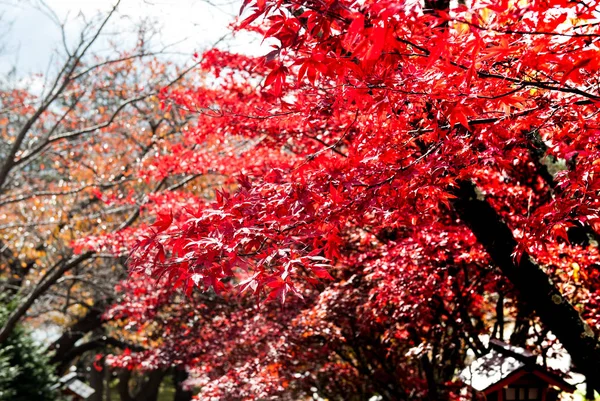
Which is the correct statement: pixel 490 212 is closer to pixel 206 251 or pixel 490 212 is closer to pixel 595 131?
pixel 595 131

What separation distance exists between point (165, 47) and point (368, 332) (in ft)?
18.1

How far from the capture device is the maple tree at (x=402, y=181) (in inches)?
98.2

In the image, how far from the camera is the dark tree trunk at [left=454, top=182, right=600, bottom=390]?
4.36m

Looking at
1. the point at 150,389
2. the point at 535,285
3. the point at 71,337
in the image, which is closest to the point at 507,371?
the point at 535,285

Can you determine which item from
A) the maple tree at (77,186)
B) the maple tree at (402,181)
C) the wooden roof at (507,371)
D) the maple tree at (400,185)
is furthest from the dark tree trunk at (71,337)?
the wooden roof at (507,371)

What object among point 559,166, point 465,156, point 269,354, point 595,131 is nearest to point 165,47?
point 269,354

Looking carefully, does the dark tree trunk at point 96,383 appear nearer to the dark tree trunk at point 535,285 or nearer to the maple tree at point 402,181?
the maple tree at point 402,181

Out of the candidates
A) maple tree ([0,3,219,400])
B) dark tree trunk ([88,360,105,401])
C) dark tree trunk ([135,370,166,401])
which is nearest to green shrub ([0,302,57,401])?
maple tree ([0,3,219,400])

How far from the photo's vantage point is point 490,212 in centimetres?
458

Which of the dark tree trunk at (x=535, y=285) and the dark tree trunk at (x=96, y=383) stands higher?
the dark tree trunk at (x=96, y=383)

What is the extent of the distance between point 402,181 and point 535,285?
1770 mm

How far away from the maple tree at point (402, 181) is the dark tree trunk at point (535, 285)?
0.4 inches

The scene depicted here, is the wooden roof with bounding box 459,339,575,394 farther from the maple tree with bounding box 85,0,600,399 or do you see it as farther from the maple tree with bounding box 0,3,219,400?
the maple tree with bounding box 0,3,219,400

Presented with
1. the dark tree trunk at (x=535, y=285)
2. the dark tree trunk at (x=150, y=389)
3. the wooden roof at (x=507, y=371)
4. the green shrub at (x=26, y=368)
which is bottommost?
the wooden roof at (x=507, y=371)
